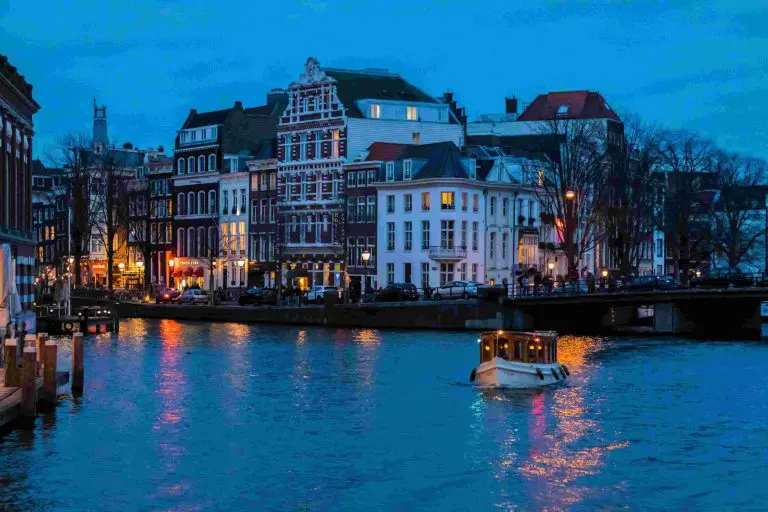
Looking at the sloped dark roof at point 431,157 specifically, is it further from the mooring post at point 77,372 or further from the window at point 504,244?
the mooring post at point 77,372

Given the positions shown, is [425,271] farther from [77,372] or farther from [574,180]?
[77,372]

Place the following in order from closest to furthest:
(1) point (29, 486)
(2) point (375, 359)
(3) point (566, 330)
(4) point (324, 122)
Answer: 1. (1) point (29, 486)
2. (2) point (375, 359)
3. (3) point (566, 330)
4. (4) point (324, 122)

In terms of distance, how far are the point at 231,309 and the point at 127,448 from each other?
6738 cm

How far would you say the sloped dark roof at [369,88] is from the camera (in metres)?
130

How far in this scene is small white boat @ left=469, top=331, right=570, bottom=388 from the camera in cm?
6006

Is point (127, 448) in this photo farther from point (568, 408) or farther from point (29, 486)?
point (568, 408)

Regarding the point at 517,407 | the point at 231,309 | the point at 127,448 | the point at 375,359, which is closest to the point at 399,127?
the point at 231,309

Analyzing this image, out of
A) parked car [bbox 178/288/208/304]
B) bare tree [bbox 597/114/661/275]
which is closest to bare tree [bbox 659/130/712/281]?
bare tree [bbox 597/114/661/275]

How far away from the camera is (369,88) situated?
13150 centimetres

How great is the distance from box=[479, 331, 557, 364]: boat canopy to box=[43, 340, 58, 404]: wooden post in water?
66.0 ft

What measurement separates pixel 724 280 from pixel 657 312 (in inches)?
205

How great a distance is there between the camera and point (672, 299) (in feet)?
298

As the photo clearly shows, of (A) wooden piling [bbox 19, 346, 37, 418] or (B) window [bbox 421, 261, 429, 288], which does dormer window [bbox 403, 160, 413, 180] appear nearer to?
(B) window [bbox 421, 261, 429, 288]

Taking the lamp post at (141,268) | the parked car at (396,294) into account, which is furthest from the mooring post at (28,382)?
the lamp post at (141,268)
